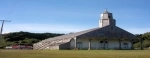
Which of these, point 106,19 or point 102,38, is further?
point 106,19

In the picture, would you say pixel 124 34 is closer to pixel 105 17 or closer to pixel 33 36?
pixel 105 17

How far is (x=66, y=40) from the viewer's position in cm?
6134

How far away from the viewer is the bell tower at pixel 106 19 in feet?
196

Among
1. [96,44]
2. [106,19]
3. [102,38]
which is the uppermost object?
[106,19]

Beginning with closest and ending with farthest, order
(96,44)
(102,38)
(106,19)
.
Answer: (102,38)
(96,44)
(106,19)

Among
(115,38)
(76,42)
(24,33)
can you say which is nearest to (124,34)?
(115,38)

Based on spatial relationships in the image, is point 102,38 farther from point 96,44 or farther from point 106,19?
point 106,19

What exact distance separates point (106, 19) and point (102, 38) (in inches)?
173

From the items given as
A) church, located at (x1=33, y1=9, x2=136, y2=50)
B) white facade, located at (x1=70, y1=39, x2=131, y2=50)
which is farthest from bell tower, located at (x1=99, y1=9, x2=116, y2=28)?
white facade, located at (x1=70, y1=39, x2=131, y2=50)

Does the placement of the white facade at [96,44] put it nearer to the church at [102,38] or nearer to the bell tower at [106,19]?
the church at [102,38]

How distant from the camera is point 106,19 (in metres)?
60.2

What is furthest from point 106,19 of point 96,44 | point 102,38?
point 96,44

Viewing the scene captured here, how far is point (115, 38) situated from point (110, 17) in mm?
4377

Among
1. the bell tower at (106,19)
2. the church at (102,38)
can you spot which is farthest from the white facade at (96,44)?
the bell tower at (106,19)
